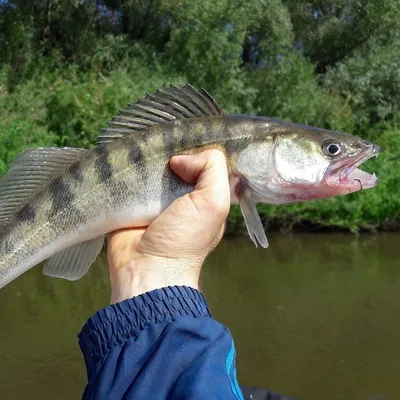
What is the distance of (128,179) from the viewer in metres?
2.68

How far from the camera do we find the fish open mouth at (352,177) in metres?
2.81

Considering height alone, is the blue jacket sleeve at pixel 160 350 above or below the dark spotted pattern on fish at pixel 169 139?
below

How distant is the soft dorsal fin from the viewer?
2754mm

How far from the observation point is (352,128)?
19.5 metres

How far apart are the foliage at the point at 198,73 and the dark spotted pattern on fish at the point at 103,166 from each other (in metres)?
9.71

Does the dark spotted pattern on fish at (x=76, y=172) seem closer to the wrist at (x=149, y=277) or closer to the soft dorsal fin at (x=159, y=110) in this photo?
the soft dorsal fin at (x=159, y=110)

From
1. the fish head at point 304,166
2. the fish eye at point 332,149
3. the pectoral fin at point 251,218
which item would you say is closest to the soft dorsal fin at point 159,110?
the fish head at point 304,166

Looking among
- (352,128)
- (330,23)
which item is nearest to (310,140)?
(352,128)

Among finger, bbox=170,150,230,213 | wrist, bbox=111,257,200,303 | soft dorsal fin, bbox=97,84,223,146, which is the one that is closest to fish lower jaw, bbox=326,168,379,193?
finger, bbox=170,150,230,213

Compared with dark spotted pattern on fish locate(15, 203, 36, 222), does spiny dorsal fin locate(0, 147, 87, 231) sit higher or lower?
higher

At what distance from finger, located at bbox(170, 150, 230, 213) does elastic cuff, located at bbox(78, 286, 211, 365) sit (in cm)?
58

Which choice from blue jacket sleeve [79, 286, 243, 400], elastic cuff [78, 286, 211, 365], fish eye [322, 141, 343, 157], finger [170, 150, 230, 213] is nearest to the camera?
blue jacket sleeve [79, 286, 243, 400]

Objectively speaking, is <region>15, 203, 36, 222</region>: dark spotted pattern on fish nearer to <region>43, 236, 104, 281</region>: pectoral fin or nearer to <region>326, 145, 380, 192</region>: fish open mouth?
<region>43, 236, 104, 281</region>: pectoral fin

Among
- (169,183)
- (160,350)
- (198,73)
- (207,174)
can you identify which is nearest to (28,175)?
(169,183)
